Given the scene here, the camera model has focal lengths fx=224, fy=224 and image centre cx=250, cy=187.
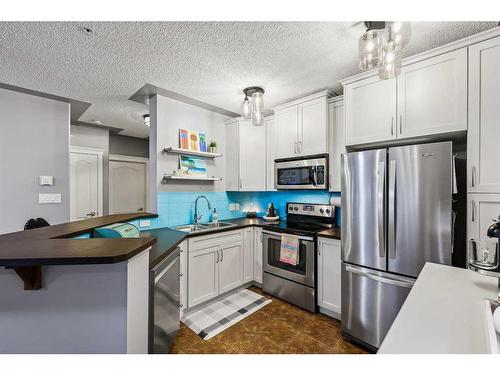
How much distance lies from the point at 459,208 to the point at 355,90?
131 centimetres

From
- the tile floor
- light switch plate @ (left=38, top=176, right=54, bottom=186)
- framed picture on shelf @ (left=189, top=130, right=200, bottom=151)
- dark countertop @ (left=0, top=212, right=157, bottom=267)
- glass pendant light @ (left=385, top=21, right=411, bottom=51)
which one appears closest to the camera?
dark countertop @ (left=0, top=212, right=157, bottom=267)

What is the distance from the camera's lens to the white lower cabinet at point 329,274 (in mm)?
2209

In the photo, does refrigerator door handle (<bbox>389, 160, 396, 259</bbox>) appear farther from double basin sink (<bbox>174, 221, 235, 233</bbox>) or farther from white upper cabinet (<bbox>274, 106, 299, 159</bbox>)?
double basin sink (<bbox>174, 221, 235, 233</bbox>)

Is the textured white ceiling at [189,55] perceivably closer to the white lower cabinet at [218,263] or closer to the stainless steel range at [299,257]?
the stainless steel range at [299,257]

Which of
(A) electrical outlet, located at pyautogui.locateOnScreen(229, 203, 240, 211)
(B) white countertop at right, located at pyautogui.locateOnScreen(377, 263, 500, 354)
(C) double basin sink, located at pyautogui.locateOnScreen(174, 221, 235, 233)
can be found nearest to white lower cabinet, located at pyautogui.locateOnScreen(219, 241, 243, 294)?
(C) double basin sink, located at pyautogui.locateOnScreen(174, 221, 235, 233)

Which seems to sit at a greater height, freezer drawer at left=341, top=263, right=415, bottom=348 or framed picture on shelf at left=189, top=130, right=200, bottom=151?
framed picture on shelf at left=189, top=130, right=200, bottom=151

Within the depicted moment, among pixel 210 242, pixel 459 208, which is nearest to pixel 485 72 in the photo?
pixel 459 208

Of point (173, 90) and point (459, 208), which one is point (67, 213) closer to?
point (173, 90)

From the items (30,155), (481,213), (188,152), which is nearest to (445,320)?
(481,213)

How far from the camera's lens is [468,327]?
758mm

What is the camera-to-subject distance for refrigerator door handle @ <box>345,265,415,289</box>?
5.48 feet

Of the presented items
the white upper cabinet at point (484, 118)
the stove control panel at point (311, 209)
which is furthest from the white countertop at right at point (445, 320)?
the stove control panel at point (311, 209)

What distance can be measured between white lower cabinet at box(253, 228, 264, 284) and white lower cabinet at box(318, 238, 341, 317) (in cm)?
82

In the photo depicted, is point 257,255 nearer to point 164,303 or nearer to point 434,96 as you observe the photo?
point 164,303
